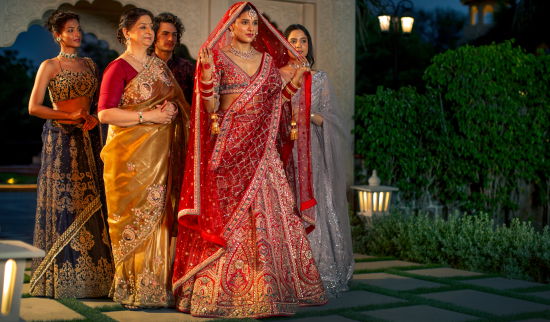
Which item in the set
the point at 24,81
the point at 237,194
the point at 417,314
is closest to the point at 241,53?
the point at 237,194

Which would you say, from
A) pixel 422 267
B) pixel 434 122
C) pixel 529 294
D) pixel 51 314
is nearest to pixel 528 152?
pixel 434 122

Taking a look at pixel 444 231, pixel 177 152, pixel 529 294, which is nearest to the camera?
pixel 177 152

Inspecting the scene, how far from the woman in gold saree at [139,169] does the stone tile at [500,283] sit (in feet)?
8.43

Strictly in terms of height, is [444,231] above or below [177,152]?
below

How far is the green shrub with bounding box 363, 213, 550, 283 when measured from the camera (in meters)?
7.25

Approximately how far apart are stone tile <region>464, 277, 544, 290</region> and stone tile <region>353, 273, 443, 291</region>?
371 millimetres

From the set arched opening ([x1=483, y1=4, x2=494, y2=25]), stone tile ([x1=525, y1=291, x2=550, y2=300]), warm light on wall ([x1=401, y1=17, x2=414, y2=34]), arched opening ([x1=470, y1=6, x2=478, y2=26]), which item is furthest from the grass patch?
arched opening ([x1=470, y1=6, x2=478, y2=26])

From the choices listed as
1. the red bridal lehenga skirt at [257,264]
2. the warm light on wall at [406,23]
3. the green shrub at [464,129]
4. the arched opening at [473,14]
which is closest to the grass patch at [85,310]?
the red bridal lehenga skirt at [257,264]

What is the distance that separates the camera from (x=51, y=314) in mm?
4824

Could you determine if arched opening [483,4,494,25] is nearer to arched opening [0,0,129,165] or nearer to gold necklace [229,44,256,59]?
arched opening [0,0,129,165]

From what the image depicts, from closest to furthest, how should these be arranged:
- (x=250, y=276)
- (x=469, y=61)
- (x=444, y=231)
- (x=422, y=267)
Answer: (x=250, y=276) < (x=422, y=267) < (x=444, y=231) < (x=469, y=61)

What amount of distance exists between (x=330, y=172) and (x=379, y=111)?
339 cm

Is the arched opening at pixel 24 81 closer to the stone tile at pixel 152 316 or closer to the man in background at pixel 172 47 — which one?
the man in background at pixel 172 47

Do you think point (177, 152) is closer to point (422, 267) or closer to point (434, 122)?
point (422, 267)
